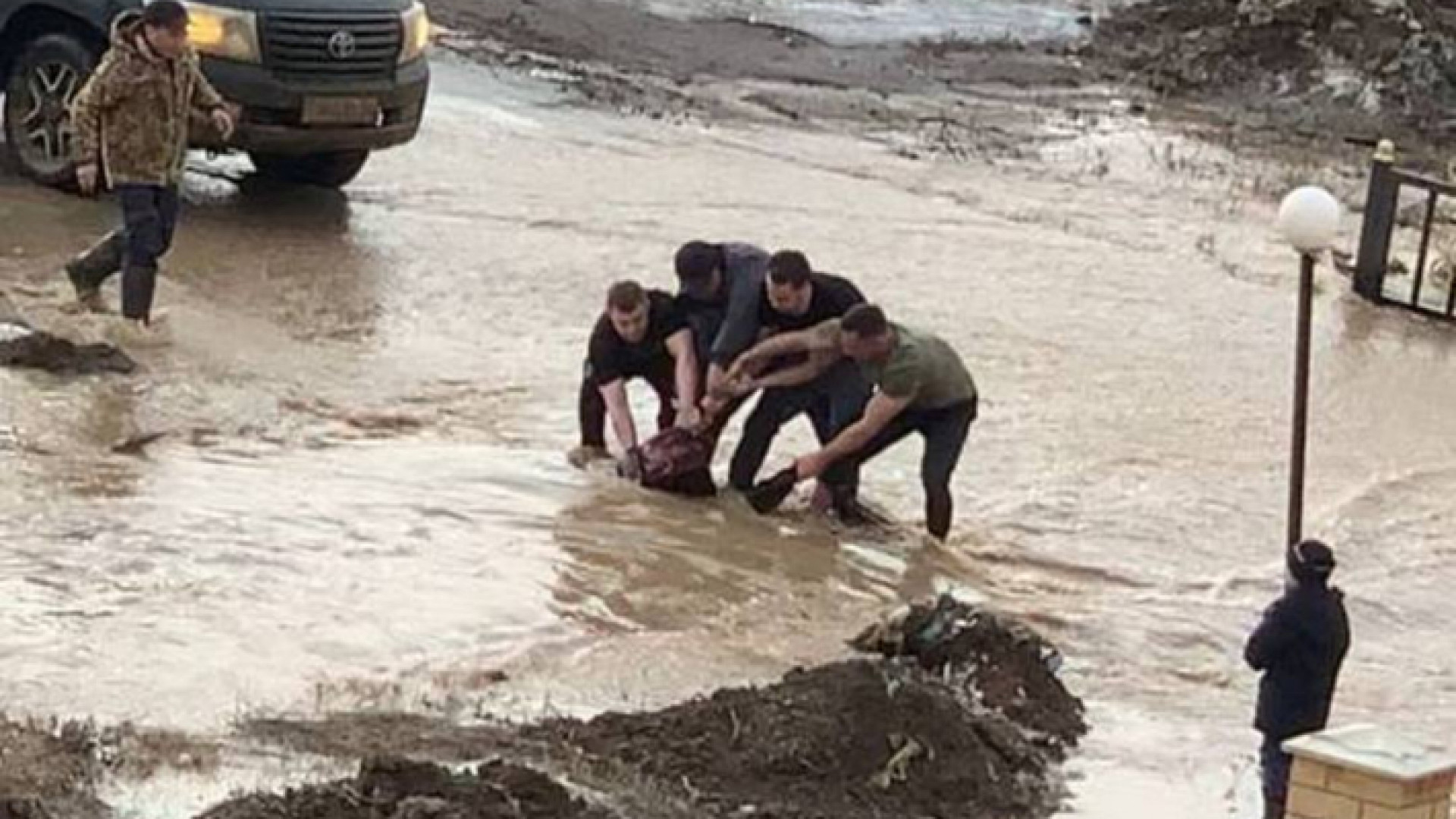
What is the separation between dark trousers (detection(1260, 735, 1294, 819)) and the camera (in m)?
8.13

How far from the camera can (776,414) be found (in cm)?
1190

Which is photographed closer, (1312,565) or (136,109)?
(1312,565)

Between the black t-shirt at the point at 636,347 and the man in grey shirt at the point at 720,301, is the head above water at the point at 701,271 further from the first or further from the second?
the black t-shirt at the point at 636,347

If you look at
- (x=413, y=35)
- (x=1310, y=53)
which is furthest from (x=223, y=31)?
(x=1310, y=53)

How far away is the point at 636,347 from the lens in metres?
11.9

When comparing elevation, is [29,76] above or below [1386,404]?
above

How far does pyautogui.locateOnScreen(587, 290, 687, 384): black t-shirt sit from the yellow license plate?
4624 mm

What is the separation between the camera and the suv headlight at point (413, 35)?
54.4 feet

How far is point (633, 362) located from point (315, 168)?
6.10 m

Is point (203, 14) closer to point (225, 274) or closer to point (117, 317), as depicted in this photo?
point (225, 274)

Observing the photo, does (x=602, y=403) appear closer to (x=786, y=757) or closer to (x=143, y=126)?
(x=143, y=126)

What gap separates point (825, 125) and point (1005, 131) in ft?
5.44

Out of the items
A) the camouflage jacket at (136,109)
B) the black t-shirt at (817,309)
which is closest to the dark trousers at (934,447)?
the black t-shirt at (817,309)

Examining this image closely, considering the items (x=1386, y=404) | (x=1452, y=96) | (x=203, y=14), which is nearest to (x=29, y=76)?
(x=203, y=14)
